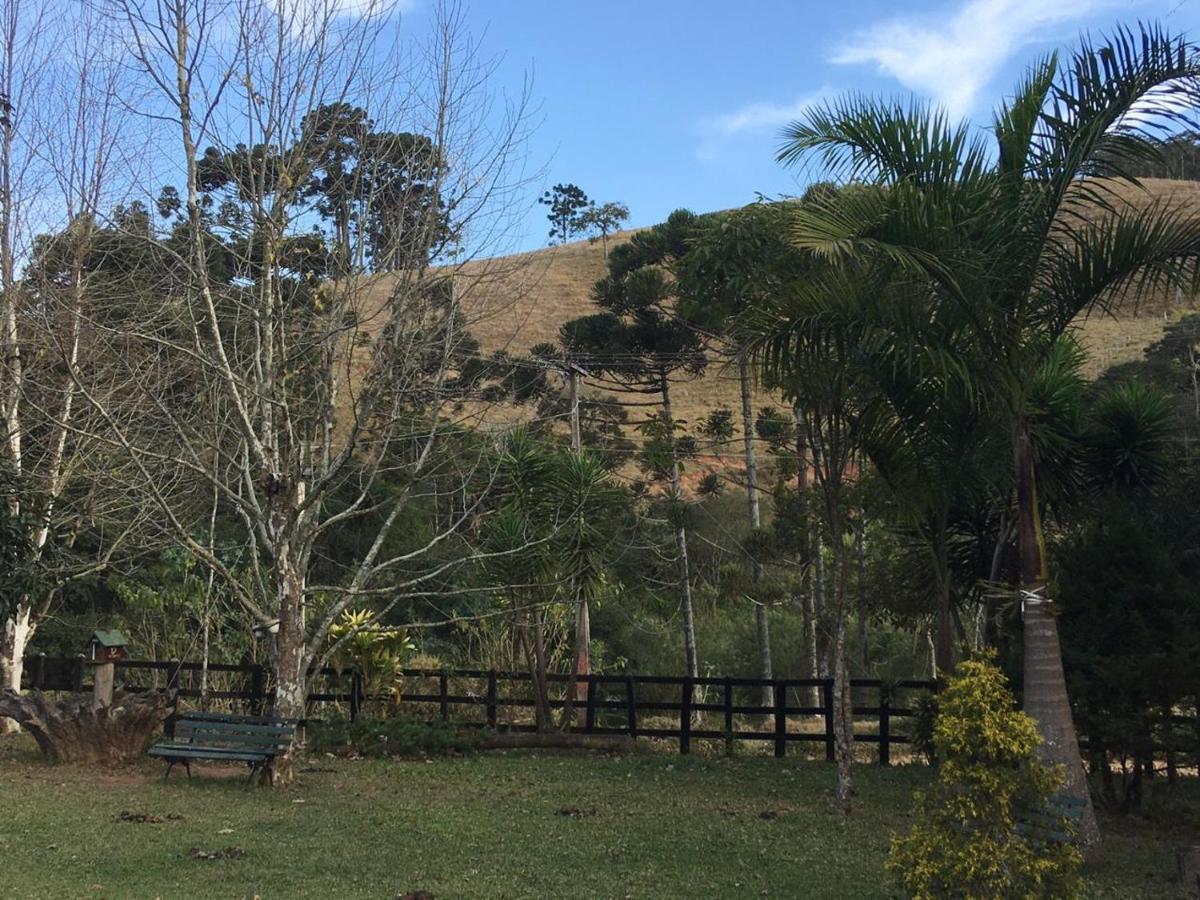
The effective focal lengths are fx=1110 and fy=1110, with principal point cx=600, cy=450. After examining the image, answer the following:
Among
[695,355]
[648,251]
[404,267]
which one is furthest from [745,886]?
[648,251]

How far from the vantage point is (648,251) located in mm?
23844

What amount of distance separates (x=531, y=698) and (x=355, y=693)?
96.6 inches

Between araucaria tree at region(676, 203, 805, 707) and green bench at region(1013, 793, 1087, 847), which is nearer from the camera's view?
green bench at region(1013, 793, 1087, 847)

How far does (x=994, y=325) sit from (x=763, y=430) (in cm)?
1240

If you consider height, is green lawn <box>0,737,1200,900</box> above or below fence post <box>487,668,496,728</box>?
below

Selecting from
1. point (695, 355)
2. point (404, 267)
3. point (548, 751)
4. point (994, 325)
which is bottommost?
point (548, 751)

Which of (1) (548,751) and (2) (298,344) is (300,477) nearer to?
(2) (298,344)

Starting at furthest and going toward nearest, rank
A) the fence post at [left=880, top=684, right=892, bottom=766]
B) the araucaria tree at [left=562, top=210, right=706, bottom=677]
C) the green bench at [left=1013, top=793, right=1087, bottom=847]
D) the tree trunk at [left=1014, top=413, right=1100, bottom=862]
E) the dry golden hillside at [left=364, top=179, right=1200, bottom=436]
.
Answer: the araucaria tree at [left=562, top=210, right=706, bottom=677] → the fence post at [left=880, top=684, right=892, bottom=766] → the dry golden hillside at [left=364, top=179, right=1200, bottom=436] → the tree trunk at [left=1014, top=413, right=1100, bottom=862] → the green bench at [left=1013, top=793, right=1087, bottom=847]

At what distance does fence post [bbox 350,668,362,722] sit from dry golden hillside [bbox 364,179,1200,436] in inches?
208

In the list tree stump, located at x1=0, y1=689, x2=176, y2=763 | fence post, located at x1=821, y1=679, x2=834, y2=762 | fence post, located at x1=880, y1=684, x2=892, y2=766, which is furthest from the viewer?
fence post, located at x1=821, y1=679, x2=834, y2=762

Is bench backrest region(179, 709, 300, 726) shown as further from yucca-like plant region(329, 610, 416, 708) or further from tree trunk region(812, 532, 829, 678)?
tree trunk region(812, 532, 829, 678)

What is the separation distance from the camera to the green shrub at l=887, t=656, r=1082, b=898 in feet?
18.4

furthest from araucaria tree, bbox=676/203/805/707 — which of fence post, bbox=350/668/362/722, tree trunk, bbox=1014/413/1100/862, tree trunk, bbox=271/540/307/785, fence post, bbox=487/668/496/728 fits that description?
fence post, bbox=350/668/362/722

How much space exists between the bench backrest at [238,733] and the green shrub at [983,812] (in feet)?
22.7
